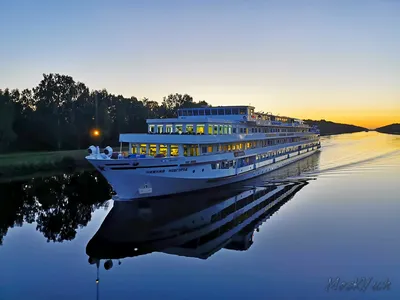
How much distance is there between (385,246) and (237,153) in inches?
753

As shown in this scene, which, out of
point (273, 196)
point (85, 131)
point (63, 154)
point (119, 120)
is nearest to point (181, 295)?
point (273, 196)

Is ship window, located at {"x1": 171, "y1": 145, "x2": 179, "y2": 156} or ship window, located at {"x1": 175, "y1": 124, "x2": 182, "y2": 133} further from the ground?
ship window, located at {"x1": 175, "y1": 124, "x2": 182, "y2": 133}

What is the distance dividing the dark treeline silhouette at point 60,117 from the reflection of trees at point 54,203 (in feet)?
83.1

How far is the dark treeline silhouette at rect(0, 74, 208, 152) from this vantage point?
244ft

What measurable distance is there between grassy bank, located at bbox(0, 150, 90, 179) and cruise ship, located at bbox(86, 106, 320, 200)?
83.0 ft

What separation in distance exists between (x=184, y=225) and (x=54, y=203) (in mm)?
16877

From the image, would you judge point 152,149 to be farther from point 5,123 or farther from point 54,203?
point 5,123

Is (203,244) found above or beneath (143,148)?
beneath

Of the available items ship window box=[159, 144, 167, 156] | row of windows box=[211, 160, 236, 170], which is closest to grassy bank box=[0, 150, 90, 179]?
ship window box=[159, 144, 167, 156]

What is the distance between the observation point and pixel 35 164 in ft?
185

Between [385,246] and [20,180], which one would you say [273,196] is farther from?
[20,180]

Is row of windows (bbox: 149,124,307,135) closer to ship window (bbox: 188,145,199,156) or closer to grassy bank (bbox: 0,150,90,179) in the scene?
ship window (bbox: 188,145,199,156)

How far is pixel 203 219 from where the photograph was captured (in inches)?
1117

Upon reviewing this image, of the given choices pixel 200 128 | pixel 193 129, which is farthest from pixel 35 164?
pixel 200 128
